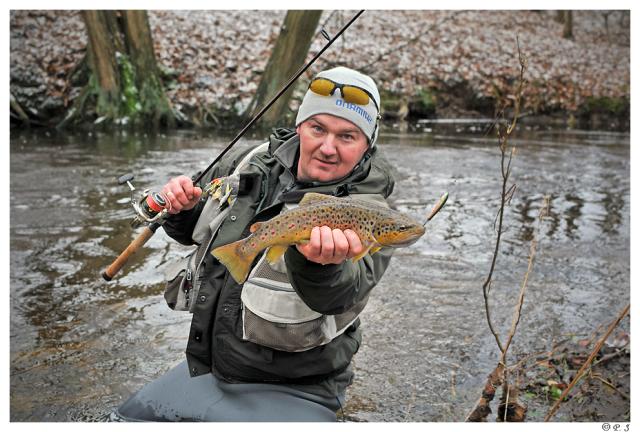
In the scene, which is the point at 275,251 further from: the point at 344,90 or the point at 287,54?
the point at 287,54

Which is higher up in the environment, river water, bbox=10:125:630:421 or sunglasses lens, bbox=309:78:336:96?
sunglasses lens, bbox=309:78:336:96

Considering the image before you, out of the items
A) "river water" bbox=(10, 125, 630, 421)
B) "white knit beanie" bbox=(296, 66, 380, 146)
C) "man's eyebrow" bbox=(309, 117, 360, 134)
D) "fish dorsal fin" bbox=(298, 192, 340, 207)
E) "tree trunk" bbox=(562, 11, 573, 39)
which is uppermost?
"tree trunk" bbox=(562, 11, 573, 39)

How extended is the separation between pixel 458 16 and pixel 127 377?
20275 mm

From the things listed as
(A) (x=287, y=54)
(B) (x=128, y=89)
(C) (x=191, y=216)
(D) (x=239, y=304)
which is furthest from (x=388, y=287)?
(B) (x=128, y=89)

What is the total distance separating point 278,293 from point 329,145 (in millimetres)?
721

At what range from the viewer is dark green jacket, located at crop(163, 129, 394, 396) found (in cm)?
304

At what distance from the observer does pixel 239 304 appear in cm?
304

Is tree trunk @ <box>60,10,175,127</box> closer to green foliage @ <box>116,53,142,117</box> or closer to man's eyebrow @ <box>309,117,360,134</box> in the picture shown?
green foliage @ <box>116,53,142,117</box>

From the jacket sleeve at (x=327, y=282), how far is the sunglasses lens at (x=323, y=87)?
2.76 feet

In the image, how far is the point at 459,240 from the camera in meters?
7.27

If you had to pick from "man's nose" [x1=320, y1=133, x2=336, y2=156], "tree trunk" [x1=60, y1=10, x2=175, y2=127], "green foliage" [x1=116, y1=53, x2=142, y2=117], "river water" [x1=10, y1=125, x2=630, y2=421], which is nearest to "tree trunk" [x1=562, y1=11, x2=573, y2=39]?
"river water" [x1=10, y1=125, x2=630, y2=421]

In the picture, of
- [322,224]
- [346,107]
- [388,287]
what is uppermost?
[346,107]

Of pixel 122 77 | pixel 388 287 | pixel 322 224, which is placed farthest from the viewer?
pixel 122 77

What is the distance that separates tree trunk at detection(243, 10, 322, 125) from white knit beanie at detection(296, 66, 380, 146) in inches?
343
